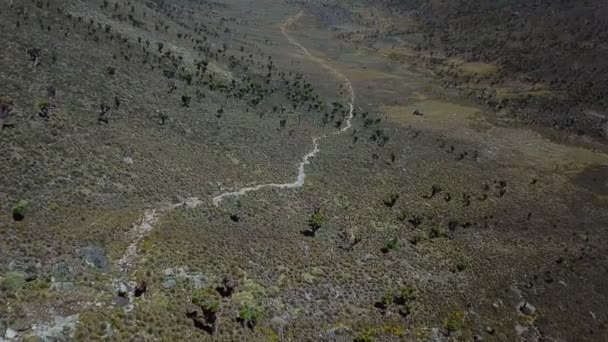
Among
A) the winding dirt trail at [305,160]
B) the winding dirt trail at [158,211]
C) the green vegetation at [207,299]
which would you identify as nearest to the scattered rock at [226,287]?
the green vegetation at [207,299]

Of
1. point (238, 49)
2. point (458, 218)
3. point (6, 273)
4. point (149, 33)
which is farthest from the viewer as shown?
point (238, 49)

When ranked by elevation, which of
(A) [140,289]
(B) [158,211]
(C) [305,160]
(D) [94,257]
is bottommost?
(D) [94,257]

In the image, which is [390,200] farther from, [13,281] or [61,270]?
[13,281]

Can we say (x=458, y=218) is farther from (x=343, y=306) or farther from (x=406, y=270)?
(x=343, y=306)

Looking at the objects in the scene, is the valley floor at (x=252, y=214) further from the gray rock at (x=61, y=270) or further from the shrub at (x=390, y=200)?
the shrub at (x=390, y=200)

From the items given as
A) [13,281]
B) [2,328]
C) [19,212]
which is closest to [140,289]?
[13,281]

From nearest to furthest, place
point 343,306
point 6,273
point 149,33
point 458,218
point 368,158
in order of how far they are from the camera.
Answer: point 6,273
point 343,306
point 458,218
point 368,158
point 149,33

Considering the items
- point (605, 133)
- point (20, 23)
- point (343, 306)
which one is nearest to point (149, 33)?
point (20, 23)

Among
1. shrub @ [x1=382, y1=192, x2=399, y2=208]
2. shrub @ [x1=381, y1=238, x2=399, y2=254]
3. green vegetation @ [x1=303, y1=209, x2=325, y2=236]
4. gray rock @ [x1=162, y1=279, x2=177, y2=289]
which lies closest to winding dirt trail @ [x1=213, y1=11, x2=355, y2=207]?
green vegetation @ [x1=303, y1=209, x2=325, y2=236]
